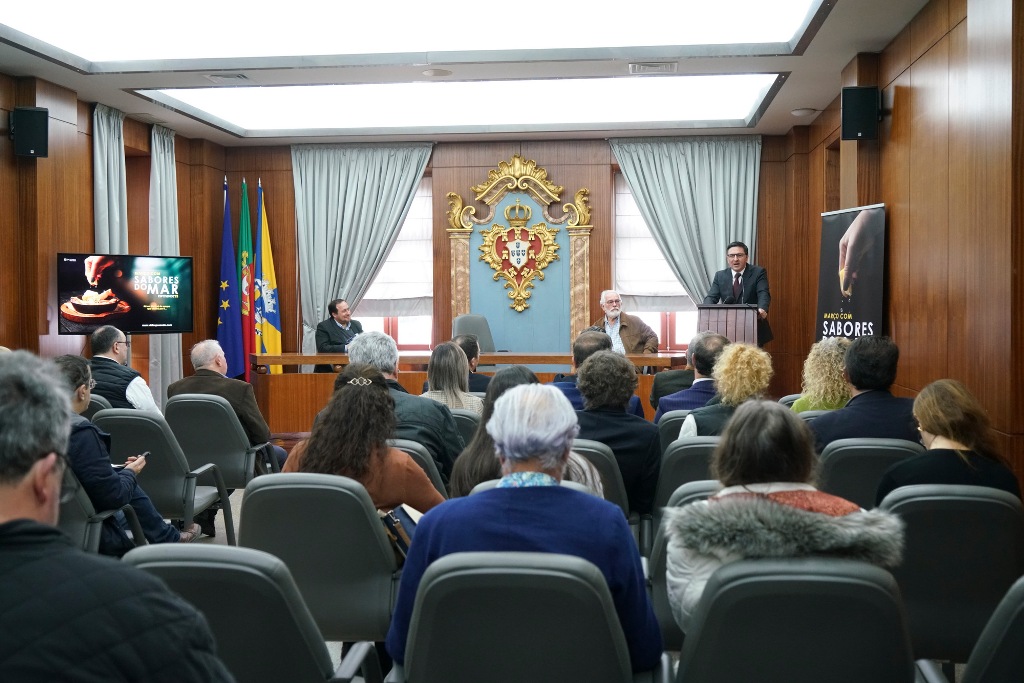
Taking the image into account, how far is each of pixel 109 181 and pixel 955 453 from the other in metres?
7.31

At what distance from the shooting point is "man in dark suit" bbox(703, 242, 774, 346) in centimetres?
837

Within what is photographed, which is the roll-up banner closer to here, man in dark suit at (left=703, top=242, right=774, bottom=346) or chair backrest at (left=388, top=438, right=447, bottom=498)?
man in dark suit at (left=703, top=242, right=774, bottom=346)

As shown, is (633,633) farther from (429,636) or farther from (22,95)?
(22,95)

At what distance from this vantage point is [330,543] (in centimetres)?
257

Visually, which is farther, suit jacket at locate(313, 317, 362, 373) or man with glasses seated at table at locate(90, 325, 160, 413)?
suit jacket at locate(313, 317, 362, 373)

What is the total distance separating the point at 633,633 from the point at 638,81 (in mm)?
7207

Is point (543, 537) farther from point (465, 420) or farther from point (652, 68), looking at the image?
point (652, 68)

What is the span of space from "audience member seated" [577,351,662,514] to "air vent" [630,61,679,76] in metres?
3.73

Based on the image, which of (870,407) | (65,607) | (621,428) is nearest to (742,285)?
(870,407)

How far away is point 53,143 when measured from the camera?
24.2 ft

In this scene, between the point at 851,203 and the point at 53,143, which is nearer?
the point at 851,203

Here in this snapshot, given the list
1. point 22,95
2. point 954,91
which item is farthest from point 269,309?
point 954,91

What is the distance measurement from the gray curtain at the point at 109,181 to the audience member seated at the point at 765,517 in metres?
7.09

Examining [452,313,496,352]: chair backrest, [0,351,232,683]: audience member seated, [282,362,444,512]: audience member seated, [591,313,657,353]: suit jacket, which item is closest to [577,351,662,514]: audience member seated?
[282,362,444,512]: audience member seated
